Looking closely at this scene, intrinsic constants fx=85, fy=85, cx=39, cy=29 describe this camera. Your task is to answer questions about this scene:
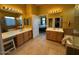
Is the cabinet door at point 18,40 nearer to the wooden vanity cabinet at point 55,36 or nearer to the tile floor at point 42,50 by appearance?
the tile floor at point 42,50

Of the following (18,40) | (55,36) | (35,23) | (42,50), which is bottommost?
(42,50)

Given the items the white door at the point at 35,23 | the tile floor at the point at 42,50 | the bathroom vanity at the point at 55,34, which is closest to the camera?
the tile floor at the point at 42,50

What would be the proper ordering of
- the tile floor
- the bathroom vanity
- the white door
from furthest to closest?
the white door < the bathroom vanity < the tile floor

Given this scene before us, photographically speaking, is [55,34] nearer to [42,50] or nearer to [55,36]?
[55,36]

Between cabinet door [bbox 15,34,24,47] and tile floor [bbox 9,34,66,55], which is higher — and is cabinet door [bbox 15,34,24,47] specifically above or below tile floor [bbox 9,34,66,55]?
above

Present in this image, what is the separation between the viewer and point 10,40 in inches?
123

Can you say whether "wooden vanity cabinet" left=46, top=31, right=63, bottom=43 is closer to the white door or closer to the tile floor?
the tile floor

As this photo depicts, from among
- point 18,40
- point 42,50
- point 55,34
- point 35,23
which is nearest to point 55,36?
point 55,34

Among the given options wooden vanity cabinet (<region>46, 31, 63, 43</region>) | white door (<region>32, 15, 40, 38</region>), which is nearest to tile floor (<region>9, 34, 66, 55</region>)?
wooden vanity cabinet (<region>46, 31, 63, 43</region>)

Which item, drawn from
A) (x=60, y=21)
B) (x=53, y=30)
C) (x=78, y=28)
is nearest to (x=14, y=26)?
(x=53, y=30)

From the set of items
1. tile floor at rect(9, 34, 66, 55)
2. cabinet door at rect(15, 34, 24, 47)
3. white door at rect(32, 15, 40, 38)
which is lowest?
tile floor at rect(9, 34, 66, 55)

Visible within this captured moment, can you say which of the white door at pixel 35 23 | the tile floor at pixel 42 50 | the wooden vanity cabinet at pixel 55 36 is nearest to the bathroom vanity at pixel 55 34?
the wooden vanity cabinet at pixel 55 36
